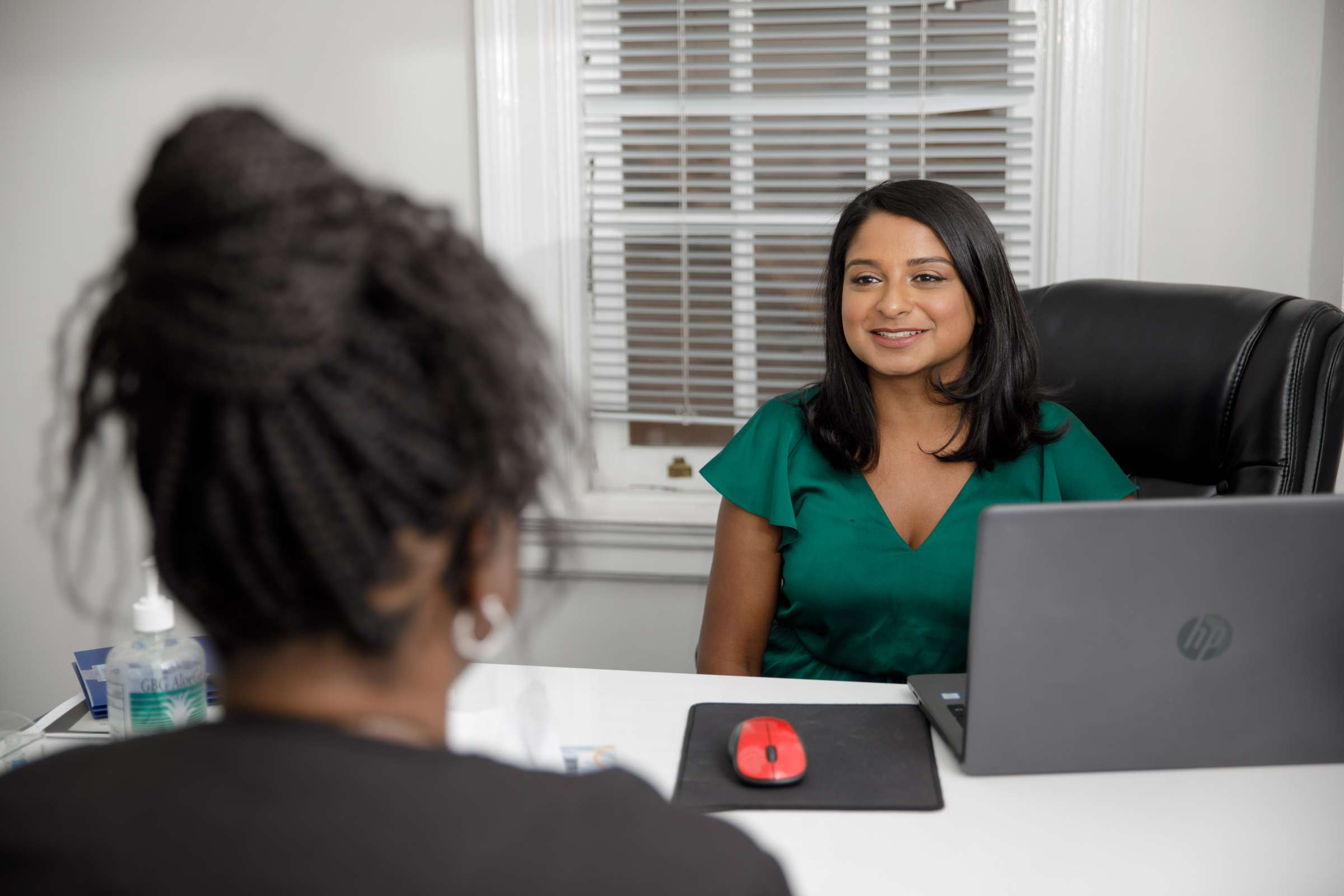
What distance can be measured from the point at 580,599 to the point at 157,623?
1409 mm

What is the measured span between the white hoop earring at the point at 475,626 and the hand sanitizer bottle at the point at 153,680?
659 millimetres

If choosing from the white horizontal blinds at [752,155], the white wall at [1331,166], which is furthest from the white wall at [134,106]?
the white wall at [1331,166]

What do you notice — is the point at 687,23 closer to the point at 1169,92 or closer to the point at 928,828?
the point at 1169,92

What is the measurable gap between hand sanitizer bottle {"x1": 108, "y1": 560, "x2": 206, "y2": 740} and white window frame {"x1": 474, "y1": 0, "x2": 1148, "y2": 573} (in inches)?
40.7

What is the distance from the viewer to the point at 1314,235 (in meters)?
2.16

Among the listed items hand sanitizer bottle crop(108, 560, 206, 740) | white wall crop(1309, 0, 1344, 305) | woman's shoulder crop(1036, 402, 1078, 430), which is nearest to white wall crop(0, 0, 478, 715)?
woman's shoulder crop(1036, 402, 1078, 430)

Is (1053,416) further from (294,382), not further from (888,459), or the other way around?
(294,382)

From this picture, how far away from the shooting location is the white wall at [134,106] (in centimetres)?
232

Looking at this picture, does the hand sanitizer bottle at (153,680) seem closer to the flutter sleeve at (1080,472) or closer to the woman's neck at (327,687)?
the woman's neck at (327,687)

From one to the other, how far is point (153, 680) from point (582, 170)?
149 centimetres

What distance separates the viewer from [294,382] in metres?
0.48

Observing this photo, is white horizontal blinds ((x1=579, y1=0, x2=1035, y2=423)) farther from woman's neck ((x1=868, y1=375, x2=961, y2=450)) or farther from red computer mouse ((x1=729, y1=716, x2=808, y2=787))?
red computer mouse ((x1=729, y1=716, x2=808, y2=787))

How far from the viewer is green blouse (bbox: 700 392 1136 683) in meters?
1.57

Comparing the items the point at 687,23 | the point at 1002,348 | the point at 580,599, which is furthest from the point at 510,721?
the point at 687,23
